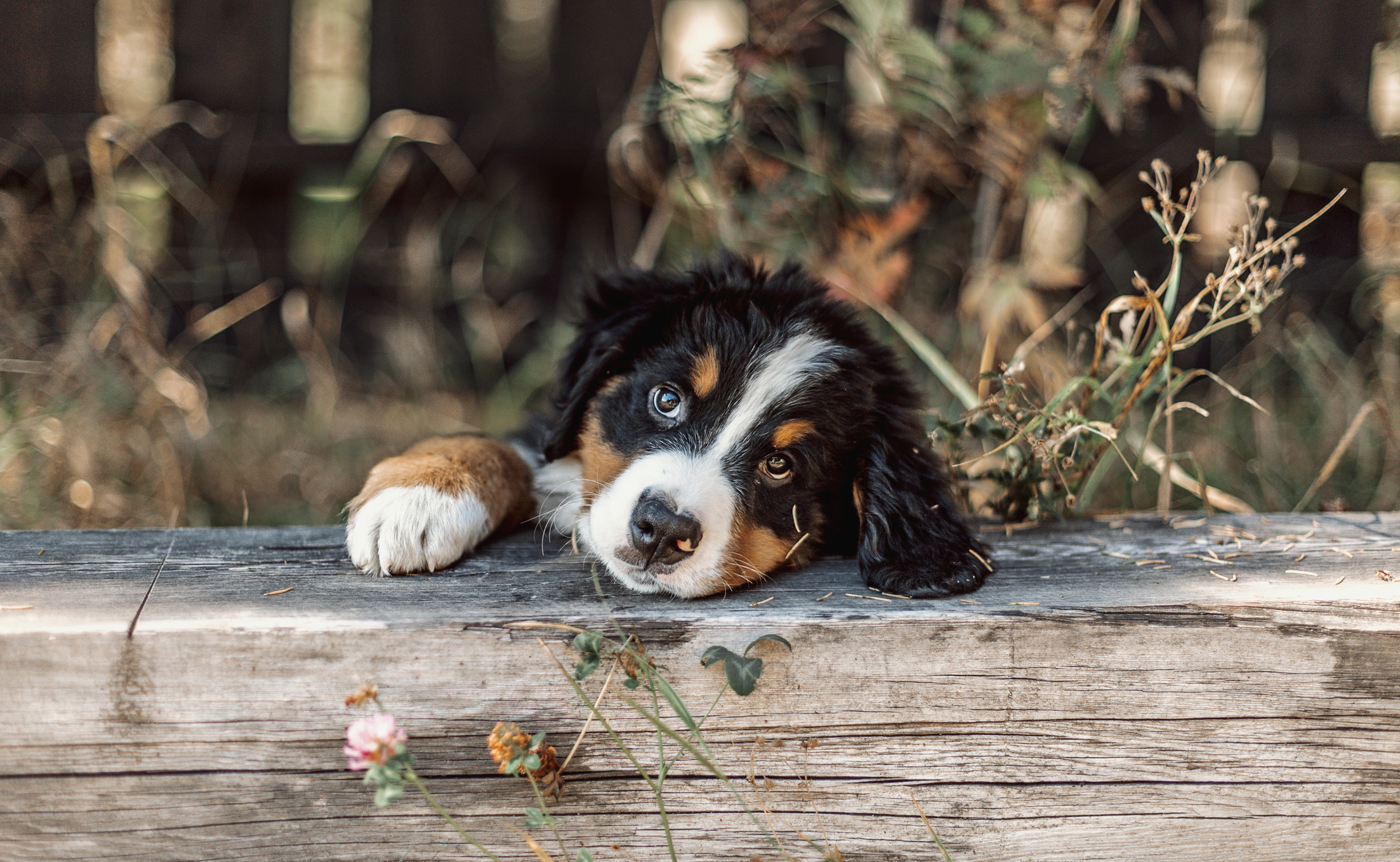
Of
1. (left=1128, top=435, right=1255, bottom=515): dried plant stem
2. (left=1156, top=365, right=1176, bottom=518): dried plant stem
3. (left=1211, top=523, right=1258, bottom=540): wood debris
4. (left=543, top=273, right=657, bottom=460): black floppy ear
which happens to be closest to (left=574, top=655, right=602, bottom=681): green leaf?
(left=543, top=273, right=657, bottom=460): black floppy ear

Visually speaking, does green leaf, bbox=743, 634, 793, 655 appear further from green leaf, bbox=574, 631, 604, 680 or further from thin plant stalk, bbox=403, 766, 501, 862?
thin plant stalk, bbox=403, 766, 501, 862

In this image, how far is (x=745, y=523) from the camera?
7.04ft

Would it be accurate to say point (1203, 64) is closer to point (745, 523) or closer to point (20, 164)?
point (745, 523)

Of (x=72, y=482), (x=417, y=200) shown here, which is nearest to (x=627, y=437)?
(x=72, y=482)

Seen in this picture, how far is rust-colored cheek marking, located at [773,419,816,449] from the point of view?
88.2 inches

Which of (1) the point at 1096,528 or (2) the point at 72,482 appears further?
(2) the point at 72,482

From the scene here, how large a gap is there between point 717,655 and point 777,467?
62 cm

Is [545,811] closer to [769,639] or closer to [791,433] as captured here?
[769,639]

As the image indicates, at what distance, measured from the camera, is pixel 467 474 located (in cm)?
230

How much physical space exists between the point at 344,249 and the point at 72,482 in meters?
1.61

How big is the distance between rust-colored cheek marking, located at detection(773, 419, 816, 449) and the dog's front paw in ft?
2.65

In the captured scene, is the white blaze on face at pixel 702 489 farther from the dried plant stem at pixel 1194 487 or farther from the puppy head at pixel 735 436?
the dried plant stem at pixel 1194 487

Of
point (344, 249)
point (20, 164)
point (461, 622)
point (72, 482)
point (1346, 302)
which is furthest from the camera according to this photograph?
point (1346, 302)

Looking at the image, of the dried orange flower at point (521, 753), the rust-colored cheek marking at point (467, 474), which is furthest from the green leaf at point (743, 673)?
the rust-colored cheek marking at point (467, 474)
